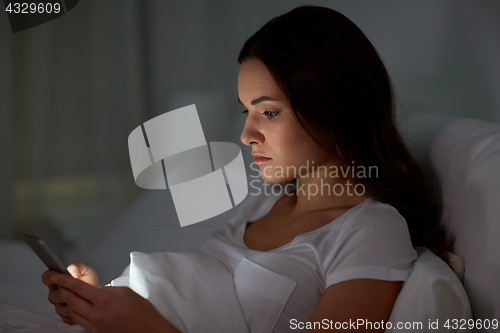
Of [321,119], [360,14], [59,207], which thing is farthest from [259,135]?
[59,207]

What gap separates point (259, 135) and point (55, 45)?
0.89 metres

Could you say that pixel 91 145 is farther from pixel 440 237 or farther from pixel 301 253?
pixel 440 237

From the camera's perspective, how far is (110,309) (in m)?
0.67

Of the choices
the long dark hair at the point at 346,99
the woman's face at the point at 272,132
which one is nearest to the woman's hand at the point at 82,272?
the woman's face at the point at 272,132

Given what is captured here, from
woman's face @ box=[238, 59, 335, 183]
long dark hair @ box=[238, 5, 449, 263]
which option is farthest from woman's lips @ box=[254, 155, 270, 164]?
long dark hair @ box=[238, 5, 449, 263]

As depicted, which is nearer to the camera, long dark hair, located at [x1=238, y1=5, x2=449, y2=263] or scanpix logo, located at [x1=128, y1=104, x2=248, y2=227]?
long dark hair, located at [x1=238, y1=5, x2=449, y2=263]

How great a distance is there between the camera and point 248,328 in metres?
0.77

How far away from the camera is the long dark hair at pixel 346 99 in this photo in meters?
0.78

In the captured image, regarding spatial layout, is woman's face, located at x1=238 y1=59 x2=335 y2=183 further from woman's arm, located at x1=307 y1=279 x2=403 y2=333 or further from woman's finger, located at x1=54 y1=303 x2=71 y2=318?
woman's finger, located at x1=54 y1=303 x2=71 y2=318

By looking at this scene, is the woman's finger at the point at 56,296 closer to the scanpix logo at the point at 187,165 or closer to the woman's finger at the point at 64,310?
the woman's finger at the point at 64,310

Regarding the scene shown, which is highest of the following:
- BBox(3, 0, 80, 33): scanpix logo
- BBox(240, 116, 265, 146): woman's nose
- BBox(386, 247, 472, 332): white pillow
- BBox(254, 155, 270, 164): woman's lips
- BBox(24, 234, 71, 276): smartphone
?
BBox(3, 0, 80, 33): scanpix logo

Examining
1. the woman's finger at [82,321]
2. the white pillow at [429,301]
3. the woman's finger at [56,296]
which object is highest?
the woman's finger at [56,296]

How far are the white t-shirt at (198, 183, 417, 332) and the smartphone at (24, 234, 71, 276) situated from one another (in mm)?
352

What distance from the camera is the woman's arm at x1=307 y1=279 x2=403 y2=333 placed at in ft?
2.01
